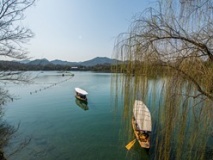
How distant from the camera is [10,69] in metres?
7.66

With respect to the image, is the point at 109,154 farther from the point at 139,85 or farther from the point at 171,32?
the point at 171,32

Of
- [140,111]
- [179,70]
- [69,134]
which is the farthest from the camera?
[69,134]

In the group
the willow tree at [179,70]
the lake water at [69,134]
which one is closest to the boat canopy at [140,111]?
the willow tree at [179,70]

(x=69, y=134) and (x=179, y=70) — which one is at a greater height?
(x=179, y=70)

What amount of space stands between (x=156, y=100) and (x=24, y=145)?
1239 cm

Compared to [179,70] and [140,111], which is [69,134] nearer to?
[140,111]

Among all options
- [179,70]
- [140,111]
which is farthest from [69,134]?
[179,70]

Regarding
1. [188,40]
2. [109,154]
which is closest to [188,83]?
[188,40]

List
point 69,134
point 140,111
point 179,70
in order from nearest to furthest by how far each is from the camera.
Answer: point 179,70 < point 140,111 < point 69,134

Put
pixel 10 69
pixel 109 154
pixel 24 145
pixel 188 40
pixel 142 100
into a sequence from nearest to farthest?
pixel 188 40 < pixel 142 100 < pixel 10 69 < pixel 109 154 < pixel 24 145

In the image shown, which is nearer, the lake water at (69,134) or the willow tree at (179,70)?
the willow tree at (179,70)

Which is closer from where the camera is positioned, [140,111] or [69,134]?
[140,111]

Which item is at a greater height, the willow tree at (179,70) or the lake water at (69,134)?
the willow tree at (179,70)

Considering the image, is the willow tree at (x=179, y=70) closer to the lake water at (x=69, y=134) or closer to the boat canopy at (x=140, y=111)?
the boat canopy at (x=140, y=111)
